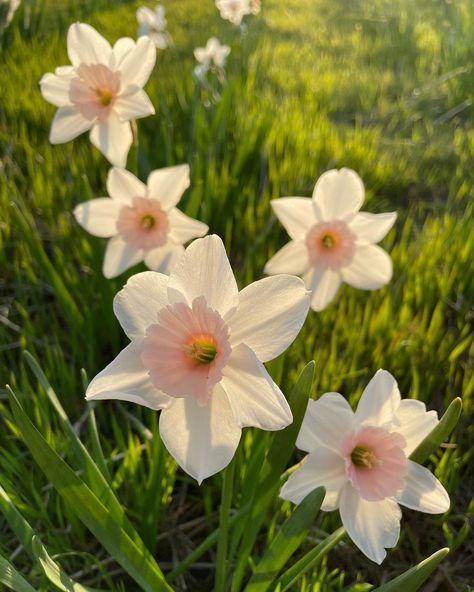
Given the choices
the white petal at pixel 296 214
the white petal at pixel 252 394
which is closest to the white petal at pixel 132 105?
the white petal at pixel 296 214

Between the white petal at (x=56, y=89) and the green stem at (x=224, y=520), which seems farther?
the white petal at (x=56, y=89)

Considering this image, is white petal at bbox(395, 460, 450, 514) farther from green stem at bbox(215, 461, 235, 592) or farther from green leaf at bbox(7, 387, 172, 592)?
green leaf at bbox(7, 387, 172, 592)

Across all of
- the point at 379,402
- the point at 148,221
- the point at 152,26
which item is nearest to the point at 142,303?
the point at 379,402

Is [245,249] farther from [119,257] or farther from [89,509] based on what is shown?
[89,509]

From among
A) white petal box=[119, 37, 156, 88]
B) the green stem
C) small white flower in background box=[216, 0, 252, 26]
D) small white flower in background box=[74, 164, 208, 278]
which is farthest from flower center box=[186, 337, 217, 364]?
small white flower in background box=[216, 0, 252, 26]

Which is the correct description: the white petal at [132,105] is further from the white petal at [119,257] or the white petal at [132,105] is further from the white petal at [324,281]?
the white petal at [324,281]

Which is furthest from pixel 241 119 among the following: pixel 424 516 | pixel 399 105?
pixel 424 516

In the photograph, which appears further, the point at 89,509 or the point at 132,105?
the point at 132,105
